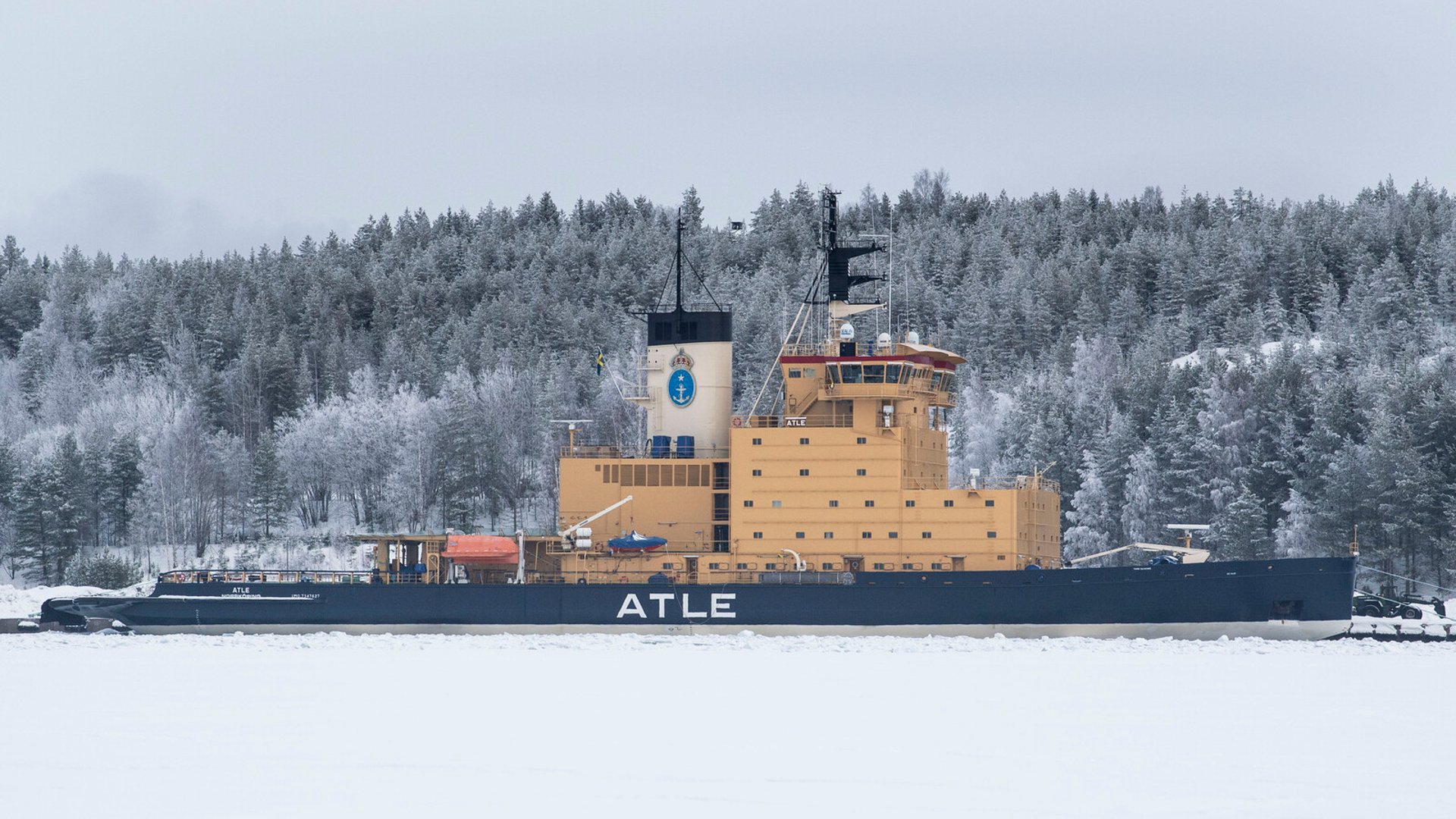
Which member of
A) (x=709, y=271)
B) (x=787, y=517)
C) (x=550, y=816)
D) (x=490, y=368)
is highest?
(x=709, y=271)

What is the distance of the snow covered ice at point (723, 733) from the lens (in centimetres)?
1558

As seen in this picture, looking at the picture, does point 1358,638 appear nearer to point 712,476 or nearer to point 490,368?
point 712,476

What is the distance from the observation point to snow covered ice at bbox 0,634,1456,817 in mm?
15578

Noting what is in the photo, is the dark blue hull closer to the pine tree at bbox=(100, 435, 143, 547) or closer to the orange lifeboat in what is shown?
the orange lifeboat

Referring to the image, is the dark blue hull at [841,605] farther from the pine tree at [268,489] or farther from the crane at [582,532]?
the pine tree at [268,489]

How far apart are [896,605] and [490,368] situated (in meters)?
43.7

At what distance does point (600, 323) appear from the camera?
3169 inches

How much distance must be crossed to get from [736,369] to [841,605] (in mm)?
38841

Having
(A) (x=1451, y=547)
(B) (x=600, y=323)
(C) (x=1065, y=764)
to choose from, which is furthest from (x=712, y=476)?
(B) (x=600, y=323)

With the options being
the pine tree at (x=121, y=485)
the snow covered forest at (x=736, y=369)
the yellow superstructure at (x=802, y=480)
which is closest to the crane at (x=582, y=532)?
the yellow superstructure at (x=802, y=480)

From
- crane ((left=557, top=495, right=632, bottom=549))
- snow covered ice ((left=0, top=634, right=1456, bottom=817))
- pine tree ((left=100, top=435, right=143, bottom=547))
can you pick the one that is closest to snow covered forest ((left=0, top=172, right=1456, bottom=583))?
pine tree ((left=100, top=435, right=143, bottom=547))

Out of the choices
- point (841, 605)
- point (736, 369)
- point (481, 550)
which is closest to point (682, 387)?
point (481, 550)

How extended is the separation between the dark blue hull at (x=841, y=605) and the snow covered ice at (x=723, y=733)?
2.42 m

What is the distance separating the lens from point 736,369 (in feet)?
237
